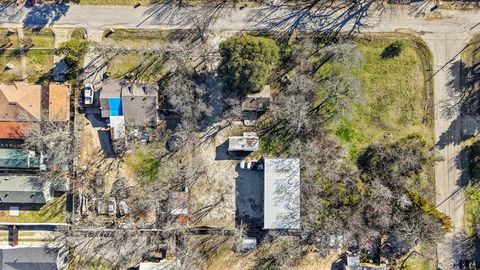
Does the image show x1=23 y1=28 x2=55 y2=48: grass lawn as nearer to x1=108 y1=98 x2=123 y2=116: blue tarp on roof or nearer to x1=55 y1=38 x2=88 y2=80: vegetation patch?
x1=55 y1=38 x2=88 y2=80: vegetation patch

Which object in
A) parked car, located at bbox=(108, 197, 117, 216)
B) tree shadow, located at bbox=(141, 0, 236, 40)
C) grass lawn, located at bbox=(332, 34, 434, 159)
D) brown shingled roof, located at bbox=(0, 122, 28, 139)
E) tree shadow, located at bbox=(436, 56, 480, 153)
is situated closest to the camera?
brown shingled roof, located at bbox=(0, 122, 28, 139)

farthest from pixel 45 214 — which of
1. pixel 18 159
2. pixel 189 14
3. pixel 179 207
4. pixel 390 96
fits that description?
pixel 390 96

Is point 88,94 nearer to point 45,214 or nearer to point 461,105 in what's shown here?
point 45,214

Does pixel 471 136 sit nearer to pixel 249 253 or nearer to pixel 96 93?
pixel 249 253

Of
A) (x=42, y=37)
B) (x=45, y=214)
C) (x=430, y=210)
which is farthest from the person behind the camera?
(x=42, y=37)

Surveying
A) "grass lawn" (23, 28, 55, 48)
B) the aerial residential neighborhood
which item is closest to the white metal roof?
the aerial residential neighborhood

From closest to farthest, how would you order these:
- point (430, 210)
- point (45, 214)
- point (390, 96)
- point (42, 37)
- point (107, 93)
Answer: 1. point (430, 210)
2. point (107, 93)
3. point (45, 214)
4. point (42, 37)
5. point (390, 96)

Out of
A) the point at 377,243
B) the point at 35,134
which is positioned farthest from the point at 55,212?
the point at 377,243
